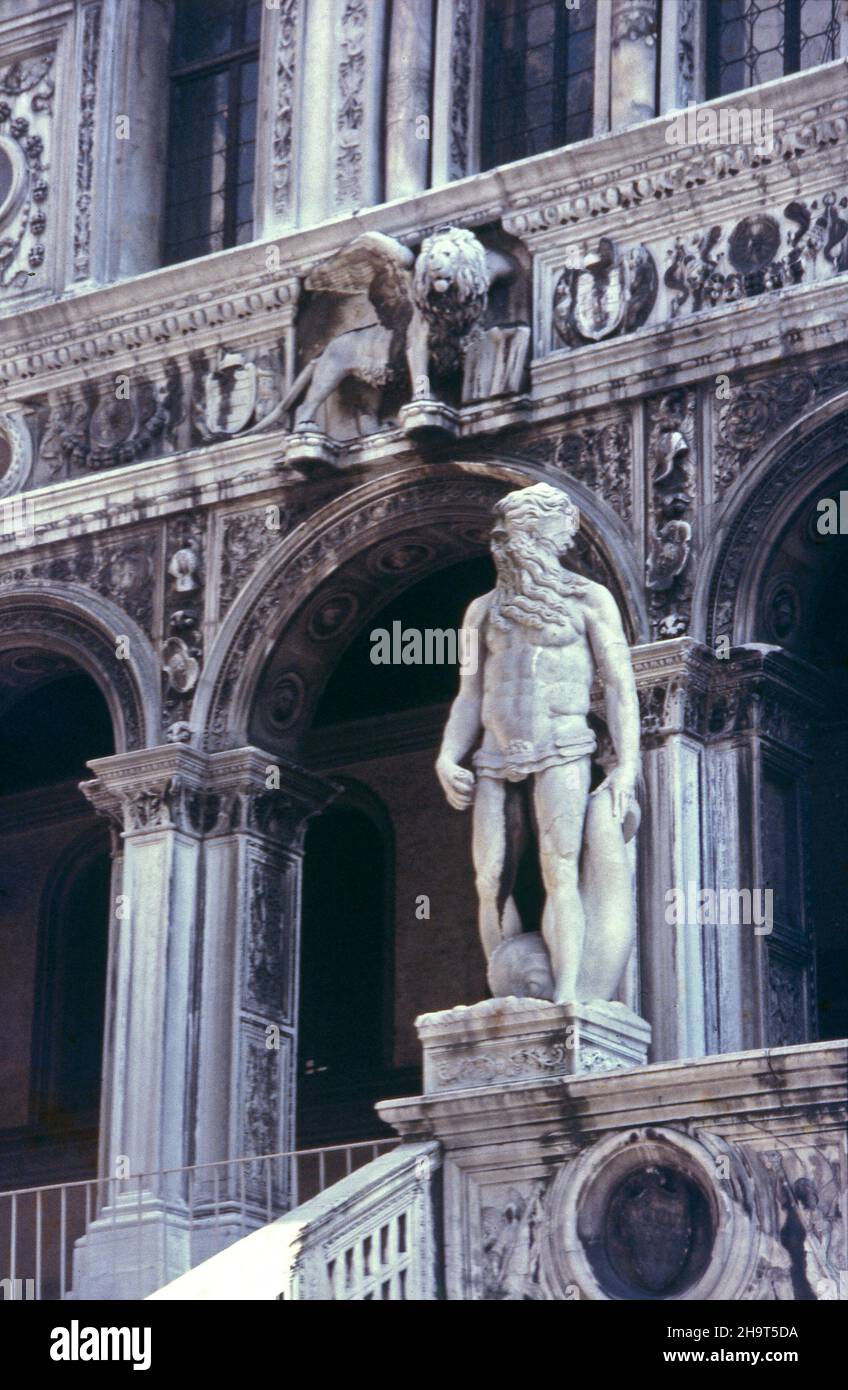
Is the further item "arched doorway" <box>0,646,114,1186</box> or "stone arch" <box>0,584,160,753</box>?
"arched doorway" <box>0,646,114,1186</box>

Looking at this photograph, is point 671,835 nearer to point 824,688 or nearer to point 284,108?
point 824,688

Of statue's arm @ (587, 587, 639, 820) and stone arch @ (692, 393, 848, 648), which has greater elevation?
stone arch @ (692, 393, 848, 648)

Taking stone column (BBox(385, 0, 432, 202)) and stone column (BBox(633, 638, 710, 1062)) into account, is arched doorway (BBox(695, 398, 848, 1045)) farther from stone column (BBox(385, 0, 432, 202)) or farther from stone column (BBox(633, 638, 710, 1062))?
stone column (BBox(385, 0, 432, 202))

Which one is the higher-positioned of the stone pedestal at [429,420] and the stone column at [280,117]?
the stone column at [280,117]

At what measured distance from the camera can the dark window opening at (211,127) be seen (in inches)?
878

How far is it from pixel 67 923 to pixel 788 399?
865 cm

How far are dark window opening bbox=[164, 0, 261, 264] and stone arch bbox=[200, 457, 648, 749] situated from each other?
9.92 feet

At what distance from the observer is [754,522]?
60.2ft

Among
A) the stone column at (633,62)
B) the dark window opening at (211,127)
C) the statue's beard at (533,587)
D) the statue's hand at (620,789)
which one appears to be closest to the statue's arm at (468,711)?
the statue's beard at (533,587)

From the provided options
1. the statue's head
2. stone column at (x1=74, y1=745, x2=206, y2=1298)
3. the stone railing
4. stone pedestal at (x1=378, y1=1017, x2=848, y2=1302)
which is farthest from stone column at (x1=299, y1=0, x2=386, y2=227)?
the stone railing

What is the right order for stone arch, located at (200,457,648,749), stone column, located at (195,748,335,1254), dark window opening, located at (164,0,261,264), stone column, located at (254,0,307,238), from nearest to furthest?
stone column, located at (195,748,335,1254) → stone arch, located at (200,457,648,749) → stone column, located at (254,0,307,238) → dark window opening, located at (164,0,261,264)

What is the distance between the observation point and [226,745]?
66.1 feet

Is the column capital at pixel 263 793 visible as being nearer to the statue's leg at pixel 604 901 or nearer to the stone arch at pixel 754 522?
the stone arch at pixel 754 522

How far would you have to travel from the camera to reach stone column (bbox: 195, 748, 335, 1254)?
19.3 m
